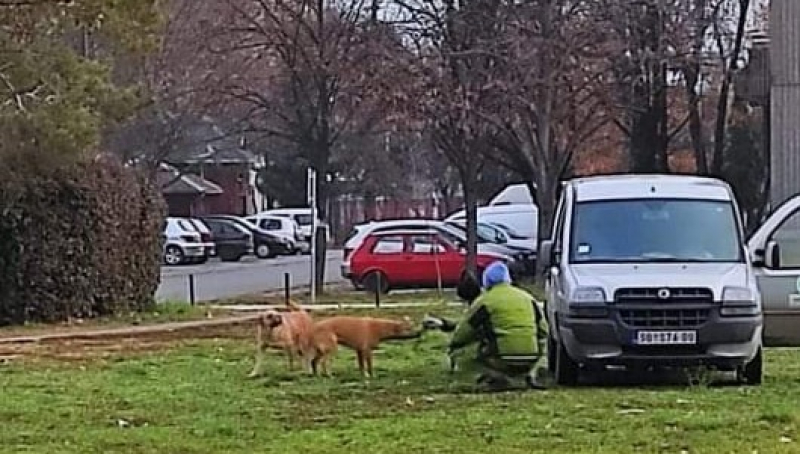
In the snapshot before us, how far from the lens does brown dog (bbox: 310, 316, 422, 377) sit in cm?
1780

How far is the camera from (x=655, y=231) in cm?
1705

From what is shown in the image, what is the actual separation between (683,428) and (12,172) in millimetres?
17292

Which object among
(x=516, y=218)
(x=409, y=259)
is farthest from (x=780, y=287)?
(x=516, y=218)

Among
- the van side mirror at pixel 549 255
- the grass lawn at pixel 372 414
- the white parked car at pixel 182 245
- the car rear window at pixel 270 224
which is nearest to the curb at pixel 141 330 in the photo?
the grass lawn at pixel 372 414

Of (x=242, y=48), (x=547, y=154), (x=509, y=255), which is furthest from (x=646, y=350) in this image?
(x=242, y=48)

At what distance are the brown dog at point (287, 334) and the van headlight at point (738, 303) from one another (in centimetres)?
406

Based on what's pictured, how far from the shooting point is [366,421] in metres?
13.7

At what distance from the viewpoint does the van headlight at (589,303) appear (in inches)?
632

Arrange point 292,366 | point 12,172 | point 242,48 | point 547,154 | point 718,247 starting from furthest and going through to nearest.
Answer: point 242,48 < point 547,154 < point 12,172 < point 292,366 < point 718,247

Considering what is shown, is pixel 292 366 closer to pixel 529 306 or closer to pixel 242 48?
pixel 529 306

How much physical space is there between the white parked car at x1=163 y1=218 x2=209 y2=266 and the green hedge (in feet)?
94.2


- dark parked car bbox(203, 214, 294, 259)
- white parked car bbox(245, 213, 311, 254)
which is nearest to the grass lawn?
dark parked car bbox(203, 214, 294, 259)

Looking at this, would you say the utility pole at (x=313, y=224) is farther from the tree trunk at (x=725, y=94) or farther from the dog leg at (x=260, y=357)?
the dog leg at (x=260, y=357)

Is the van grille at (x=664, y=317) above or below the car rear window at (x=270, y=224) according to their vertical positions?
below
